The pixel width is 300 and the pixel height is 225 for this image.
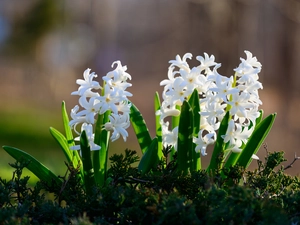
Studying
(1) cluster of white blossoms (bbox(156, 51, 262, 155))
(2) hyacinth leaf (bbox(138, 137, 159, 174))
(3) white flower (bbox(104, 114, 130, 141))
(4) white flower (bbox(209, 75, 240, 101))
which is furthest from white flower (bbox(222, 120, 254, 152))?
(3) white flower (bbox(104, 114, 130, 141))

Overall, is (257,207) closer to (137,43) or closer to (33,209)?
(33,209)

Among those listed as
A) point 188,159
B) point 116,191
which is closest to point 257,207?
point 116,191

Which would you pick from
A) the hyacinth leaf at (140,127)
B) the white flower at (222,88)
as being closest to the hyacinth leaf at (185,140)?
the white flower at (222,88)

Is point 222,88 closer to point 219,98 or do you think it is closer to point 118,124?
point 219,98

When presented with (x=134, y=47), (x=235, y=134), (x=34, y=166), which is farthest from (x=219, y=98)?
(x=134, y=47)

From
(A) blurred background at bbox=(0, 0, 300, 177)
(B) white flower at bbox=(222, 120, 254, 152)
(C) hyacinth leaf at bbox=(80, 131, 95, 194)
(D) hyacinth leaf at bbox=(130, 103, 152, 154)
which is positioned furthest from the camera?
(A) blurred background at bbox=(0, 0, 300, 177)

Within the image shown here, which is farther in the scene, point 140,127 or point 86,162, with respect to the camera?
point 140,127

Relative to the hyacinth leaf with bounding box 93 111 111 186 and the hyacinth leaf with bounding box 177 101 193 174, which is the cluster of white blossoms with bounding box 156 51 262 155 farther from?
the hyacinth leaf with bounding box 93 111 111 186
